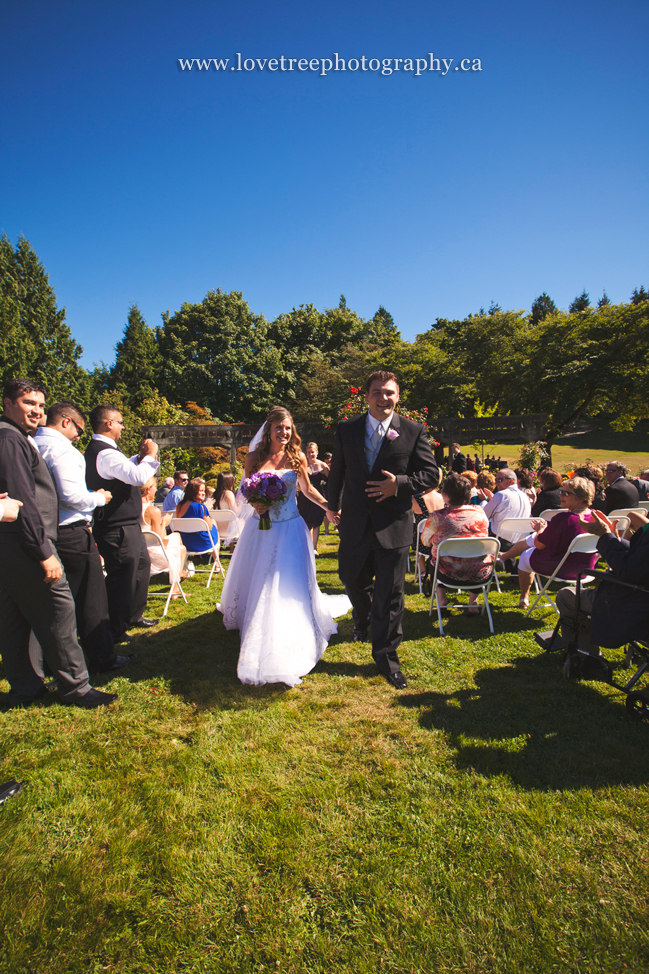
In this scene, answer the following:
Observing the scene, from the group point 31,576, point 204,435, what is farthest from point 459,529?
point 204,435

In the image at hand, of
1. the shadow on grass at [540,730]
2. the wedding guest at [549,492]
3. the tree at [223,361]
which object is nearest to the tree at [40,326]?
the tree at [223,361]

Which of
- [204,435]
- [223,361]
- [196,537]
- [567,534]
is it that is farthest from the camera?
[223,361]

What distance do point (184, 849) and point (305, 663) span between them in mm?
1752

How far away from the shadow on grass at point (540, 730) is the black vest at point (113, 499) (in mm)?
2883

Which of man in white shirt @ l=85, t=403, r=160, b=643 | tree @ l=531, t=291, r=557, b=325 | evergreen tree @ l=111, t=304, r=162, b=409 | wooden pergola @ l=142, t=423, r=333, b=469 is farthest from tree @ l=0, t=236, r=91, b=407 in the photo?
tree @ l=531, t=291, r=557, b=325

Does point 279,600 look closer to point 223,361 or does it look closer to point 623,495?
point 623,495

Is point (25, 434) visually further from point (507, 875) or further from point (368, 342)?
point (368, 342)

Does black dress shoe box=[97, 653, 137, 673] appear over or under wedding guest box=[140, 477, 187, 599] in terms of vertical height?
under

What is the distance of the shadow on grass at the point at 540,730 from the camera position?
2.54m

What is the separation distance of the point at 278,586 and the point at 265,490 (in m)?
0.84

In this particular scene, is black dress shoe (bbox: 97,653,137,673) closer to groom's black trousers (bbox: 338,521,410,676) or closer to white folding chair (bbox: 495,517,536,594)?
groom's black trousers (bbox: 338,521,410,676)

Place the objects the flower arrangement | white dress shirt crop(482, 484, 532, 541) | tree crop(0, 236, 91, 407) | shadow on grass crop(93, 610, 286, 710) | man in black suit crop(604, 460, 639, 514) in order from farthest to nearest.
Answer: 1. tree crop(0, 236, 91, 407)
2. the flower arrangement
3. man in black suit crop(604, 460, 639, 514)
4. white dress shirt crop(482, 484, 532, 541)
5. shadow on grass crop(93, 610, 286, 710)

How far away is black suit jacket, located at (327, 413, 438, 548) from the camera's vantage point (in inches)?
139

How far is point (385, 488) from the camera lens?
11.2ft
